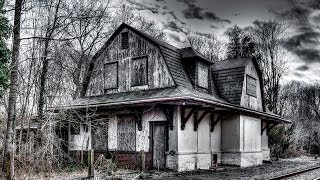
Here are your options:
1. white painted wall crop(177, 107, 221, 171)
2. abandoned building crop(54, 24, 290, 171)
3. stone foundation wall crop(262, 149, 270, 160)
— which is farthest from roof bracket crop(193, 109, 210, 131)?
stone foundation wall crop(262, 149, 270, 160)

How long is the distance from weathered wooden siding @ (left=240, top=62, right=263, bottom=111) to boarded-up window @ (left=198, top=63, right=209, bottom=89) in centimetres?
259

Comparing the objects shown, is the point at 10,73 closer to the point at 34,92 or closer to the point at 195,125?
the point at 34,92

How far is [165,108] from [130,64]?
4247 millimetres

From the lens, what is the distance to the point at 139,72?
65.3 feet

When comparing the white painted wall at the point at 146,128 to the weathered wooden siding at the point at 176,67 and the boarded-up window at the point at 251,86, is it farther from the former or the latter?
the boarded-up window at the point at 251,86

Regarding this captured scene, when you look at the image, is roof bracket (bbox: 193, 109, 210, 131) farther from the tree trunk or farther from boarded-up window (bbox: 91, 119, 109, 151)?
the tree trunk

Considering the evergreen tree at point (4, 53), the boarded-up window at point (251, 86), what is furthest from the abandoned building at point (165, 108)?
the evergreen tree at point (4, 53)

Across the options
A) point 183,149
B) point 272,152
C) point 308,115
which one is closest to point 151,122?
point 183,149

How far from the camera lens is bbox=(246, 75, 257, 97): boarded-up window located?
23625 millimetres

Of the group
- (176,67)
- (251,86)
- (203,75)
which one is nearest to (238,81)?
(251,86)

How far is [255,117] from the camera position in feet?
76.5

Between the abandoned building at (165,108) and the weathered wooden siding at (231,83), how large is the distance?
57 mm

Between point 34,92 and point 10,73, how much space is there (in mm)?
1302

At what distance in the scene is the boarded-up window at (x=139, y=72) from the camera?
775 inches
